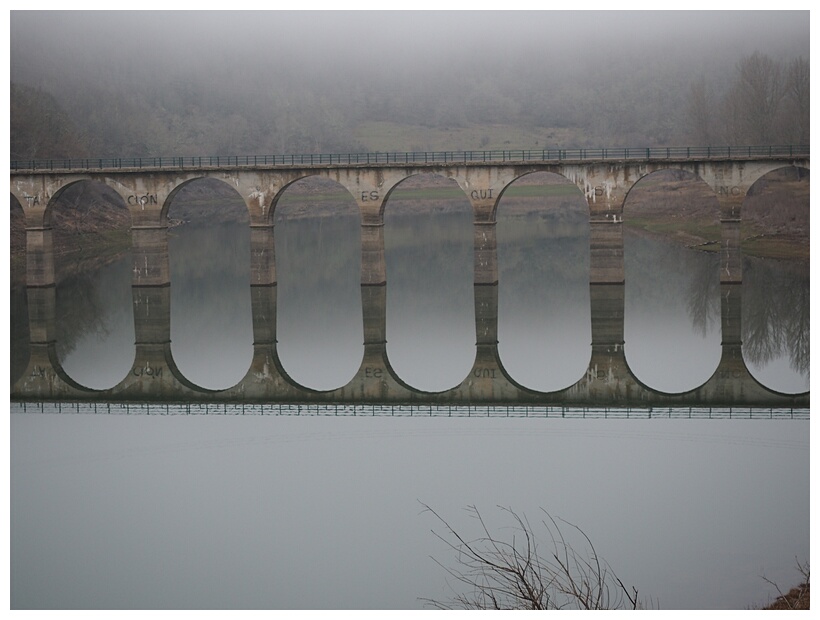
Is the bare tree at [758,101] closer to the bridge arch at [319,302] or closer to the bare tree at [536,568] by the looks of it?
the bridge arch at [319,302]

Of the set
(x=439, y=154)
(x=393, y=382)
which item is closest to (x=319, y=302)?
(x=393, y=382)

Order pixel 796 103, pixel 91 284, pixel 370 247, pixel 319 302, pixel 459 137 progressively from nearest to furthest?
pixel 319 302
pixel 370 247
pixel 91 284
pixel 796 103
pixel 459 137

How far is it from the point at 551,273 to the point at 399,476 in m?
38.4

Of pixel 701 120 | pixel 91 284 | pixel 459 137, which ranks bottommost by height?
pixel 91 284

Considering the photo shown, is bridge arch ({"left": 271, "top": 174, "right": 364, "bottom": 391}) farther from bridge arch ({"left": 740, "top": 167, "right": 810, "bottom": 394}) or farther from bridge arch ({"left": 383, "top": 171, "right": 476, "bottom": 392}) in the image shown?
bridge arch ({"left": 740, "top": 167, "right": 810, "bottom": 394})

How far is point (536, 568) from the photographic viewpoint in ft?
70.9

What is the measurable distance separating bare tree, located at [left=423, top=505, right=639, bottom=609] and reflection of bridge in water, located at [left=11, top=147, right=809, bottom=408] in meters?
15.1

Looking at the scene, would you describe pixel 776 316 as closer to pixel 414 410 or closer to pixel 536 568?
pixel 414 410

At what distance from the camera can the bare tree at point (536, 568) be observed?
19.9 meters

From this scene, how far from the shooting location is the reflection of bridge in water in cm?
4066

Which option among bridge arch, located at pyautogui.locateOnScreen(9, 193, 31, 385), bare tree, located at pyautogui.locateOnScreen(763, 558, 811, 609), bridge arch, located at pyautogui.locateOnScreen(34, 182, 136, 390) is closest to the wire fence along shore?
bridge arch, located at pyautogui.locateOnScreen(34, 182, 136, 390)

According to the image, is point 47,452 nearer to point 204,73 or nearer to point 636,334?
point 636,334

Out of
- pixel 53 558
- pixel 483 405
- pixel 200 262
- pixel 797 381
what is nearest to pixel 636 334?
pixel 797 381

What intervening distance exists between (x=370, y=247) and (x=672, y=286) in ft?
45.7
